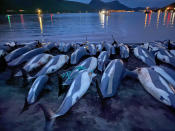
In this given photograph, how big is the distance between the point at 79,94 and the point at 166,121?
2.88 meters

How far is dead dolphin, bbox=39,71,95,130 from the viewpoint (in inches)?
120

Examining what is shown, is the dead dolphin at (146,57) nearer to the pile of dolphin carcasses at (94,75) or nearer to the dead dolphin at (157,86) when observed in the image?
the pile of dolphin carcasses at (94,75)

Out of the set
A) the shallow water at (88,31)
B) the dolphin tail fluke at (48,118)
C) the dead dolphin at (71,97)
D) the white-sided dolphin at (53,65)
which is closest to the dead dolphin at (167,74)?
the dead dolphin at (71,97)

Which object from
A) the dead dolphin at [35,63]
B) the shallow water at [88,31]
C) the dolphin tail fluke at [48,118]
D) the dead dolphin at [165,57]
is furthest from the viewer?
the shallow water at [88,31]

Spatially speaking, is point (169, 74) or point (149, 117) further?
point (169, 74)

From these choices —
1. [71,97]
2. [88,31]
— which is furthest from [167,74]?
[88,31]

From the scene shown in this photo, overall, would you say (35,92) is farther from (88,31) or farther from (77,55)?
(88,31)

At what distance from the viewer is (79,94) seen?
4.08 metres

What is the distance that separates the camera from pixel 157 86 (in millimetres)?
4270

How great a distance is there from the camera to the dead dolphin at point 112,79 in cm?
420

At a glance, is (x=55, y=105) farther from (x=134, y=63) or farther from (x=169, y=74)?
(x=134, y=63)

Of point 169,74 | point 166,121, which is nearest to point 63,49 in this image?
point 169,74

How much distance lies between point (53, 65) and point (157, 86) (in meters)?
5.07

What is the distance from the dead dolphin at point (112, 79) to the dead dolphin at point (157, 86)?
18.3 inches
